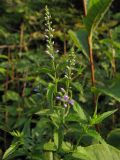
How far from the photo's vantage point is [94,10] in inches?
124

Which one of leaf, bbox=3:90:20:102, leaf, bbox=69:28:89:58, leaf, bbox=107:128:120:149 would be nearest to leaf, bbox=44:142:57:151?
leaf, bbox=107:128:120:149

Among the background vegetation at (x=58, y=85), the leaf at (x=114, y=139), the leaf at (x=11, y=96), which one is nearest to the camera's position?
the background vegetation at (x=58, y=85)

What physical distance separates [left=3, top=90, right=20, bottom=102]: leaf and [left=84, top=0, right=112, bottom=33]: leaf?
122cm

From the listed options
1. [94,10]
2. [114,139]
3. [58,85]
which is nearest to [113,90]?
[114,139]

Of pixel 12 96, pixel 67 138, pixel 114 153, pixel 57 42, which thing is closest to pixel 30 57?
pixel 12 96

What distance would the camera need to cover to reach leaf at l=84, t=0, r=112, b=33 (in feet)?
10.2

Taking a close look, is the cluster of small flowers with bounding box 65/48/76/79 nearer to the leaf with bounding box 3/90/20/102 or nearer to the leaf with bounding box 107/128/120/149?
the leaf with bounding box 107/128/120/149

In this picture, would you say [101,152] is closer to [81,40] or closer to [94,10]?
[81,40]

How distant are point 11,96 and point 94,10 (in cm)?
140

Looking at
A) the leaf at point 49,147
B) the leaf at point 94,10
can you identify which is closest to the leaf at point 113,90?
the leaf at point 94,10

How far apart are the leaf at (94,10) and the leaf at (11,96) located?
1216 millimetres

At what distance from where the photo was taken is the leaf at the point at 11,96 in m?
4.17

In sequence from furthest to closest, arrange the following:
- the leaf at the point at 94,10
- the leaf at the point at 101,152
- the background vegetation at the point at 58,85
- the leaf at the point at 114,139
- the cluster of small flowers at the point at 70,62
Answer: the leaf at the point at 114,139 < the leaf at the point at 94,10 < the leaf at the point at 101,152 < the background vegetation at the point at 58,85 < the cluster of small flowers at the point at 70,62

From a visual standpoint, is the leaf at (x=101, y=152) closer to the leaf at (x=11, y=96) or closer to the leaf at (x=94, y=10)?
the leaf at (x=94, y=10)
